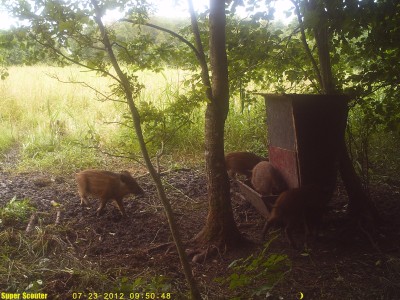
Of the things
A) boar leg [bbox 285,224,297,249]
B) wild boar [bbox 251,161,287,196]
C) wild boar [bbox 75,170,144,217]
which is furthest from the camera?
wild boar [bbox 75,170,144,217]

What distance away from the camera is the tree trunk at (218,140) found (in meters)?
3.49

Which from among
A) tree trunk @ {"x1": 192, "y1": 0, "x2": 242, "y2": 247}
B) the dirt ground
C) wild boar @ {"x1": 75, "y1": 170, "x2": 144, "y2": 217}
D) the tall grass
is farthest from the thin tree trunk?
the tall grass

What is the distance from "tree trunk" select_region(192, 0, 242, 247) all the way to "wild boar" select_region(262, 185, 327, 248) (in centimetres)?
44

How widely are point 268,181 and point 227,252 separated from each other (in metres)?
1.16

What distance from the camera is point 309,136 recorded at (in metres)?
4.11

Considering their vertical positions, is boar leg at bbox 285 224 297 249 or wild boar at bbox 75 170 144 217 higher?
wild boar at bbox 75 170 144 217

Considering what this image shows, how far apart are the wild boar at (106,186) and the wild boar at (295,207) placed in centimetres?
180

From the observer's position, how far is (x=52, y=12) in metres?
2.50

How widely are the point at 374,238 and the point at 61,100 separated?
934cm

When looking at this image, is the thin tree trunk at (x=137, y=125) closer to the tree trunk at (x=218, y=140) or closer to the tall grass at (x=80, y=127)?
the tree trunk at (x=218, y=140)

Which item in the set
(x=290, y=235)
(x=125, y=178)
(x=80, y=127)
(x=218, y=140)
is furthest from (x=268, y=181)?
(x=80, y=127)

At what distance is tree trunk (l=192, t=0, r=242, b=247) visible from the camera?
3.49m

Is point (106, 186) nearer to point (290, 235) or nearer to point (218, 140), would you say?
point (218, 140)

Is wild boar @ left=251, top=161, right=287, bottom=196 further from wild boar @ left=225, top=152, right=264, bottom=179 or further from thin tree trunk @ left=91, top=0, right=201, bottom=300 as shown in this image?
thin tree trunk @ left=91, top=0, right=201, bottom=300
